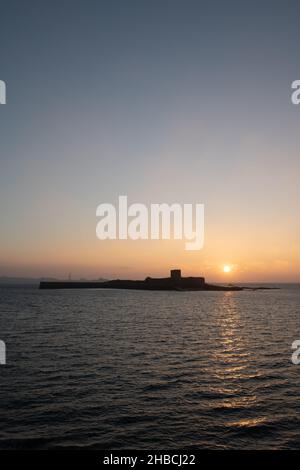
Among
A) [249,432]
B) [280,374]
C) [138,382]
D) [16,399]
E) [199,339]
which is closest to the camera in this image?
[249,432]

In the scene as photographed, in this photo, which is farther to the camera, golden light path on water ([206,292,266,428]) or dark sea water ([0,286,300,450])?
golden light path on water ([206,292,266,428])

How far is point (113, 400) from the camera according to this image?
77.4 ft

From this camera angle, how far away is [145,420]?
20.4 m

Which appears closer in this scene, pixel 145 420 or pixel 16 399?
pixel 145 420

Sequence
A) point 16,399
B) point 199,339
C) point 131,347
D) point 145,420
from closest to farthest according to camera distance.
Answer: point 145,420 → point 16,399 → point 131,347 → point 199,339

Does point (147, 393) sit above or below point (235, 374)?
above

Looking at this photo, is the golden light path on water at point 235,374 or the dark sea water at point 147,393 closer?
the dark sea water at point 147,393

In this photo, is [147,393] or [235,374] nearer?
[147,393]

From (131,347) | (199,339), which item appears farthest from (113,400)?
(199,339)

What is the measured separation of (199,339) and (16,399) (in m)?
29.7

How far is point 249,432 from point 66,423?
9.21m
